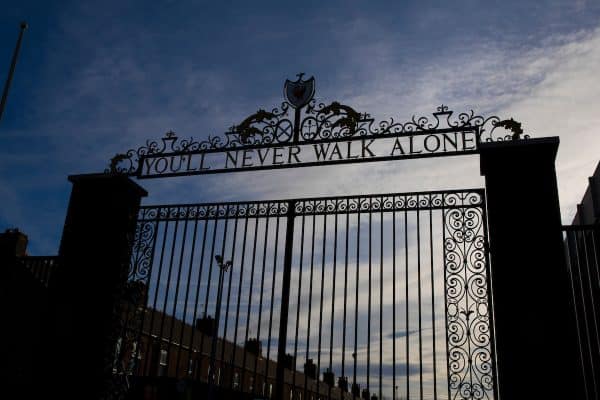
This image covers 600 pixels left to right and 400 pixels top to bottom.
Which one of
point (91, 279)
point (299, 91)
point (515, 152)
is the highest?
point (299, 91)

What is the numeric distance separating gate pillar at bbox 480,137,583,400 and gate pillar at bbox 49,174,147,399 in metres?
5.66

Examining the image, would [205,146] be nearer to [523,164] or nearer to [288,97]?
[288,97]

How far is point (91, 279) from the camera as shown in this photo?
29.0 feet

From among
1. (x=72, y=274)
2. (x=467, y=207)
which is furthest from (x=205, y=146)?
(x=467, y=207)

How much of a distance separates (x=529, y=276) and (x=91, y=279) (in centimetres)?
644

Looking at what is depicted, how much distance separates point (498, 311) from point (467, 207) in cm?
156

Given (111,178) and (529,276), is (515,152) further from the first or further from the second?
(111,178)

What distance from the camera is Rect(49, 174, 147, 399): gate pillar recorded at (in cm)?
838

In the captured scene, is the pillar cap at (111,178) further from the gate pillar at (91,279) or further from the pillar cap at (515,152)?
the pillar cap at (515,152)

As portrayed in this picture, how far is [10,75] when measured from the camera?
10.5m

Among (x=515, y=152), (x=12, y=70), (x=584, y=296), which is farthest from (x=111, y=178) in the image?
(x=584, y=296)

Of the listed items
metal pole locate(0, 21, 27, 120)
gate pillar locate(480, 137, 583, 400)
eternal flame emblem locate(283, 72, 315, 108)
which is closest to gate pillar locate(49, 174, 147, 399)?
metal pole locate(0, 21, 27, 120)

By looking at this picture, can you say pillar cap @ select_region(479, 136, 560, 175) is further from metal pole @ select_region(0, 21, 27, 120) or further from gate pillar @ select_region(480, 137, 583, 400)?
metal pole @ select_region(0, 21, 27, 120)

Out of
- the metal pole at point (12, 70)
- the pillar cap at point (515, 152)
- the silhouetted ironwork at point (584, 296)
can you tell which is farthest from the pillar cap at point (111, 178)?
the silhouetted ironwork at point (584, 296)
